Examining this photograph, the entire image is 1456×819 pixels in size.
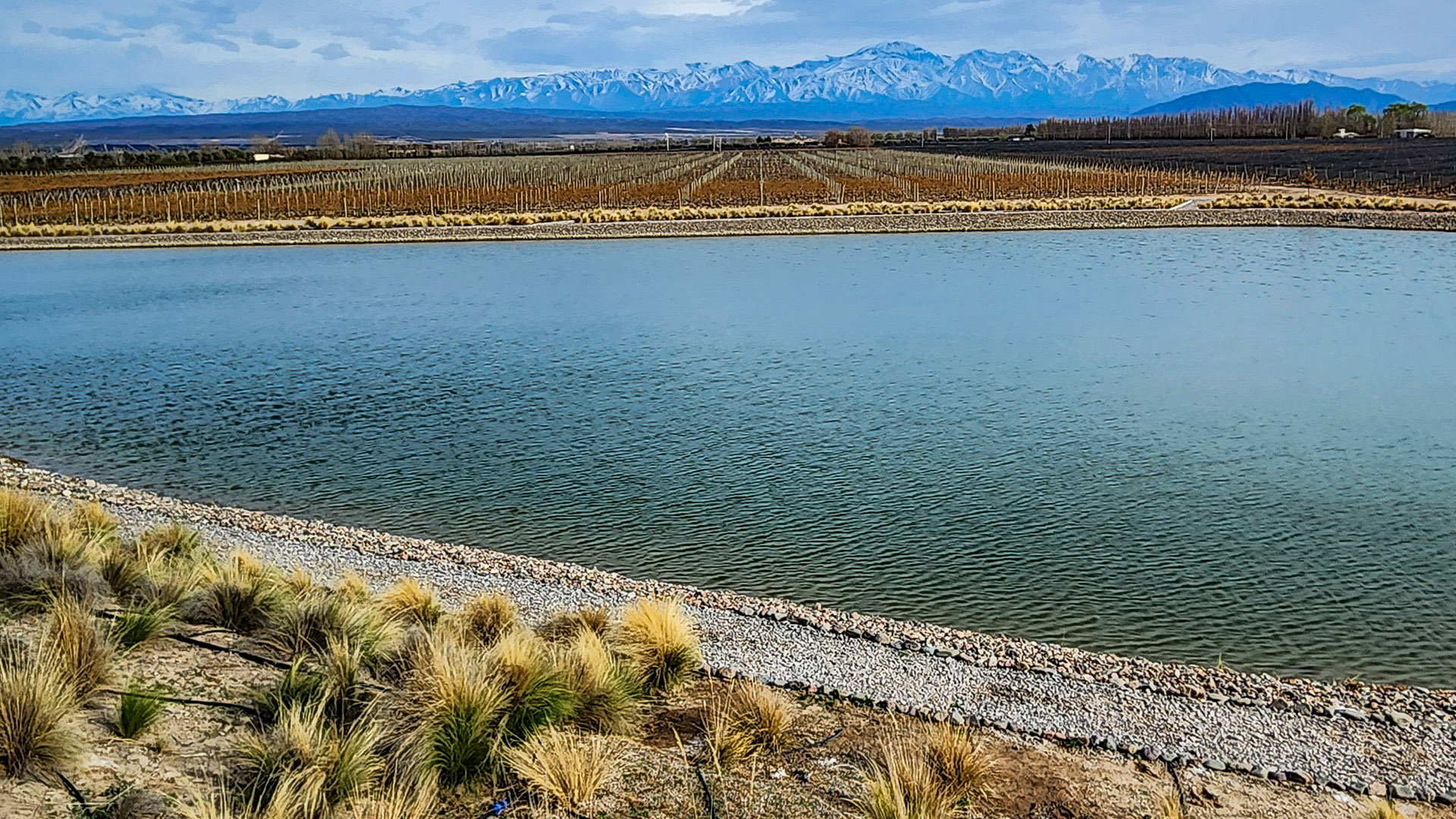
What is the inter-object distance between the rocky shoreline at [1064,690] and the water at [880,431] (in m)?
0.66

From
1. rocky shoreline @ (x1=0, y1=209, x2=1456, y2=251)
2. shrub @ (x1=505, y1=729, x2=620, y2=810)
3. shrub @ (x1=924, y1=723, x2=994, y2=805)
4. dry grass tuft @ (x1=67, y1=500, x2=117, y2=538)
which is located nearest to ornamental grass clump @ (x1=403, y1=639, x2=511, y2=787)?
shrub @ (x1=505, y1=729, x2=620, y2=810)

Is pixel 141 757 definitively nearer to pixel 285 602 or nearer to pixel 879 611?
pixel 285 602

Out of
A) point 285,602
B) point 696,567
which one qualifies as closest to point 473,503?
point 696,567

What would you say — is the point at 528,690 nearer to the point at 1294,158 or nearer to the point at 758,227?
the point at 758,227

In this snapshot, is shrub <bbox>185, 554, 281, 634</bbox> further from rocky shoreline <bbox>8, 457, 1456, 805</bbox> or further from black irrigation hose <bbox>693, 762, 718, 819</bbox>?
black irrigation hose <bbox>693, 762, 718, 819</bbox>

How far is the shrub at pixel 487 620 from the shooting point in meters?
5.96

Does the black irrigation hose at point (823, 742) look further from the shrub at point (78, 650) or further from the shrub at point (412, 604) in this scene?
the shrub at point (78, 650)

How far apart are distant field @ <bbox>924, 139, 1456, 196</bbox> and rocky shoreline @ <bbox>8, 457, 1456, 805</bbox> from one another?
3972 cm

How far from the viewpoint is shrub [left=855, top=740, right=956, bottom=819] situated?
418cm

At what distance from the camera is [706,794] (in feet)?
14.9

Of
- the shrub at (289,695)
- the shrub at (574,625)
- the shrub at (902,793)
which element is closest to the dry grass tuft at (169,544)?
the shrub at (289,695)

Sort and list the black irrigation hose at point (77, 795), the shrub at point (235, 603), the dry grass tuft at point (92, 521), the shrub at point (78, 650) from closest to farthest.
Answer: the black irrigation hose at point (77, 795) < the shrub at point (78, 650) < the shrub at point (235, 603) < the dry grass tuft at point (92, 521)

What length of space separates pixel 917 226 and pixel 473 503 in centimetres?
2518

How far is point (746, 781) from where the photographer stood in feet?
15.3
